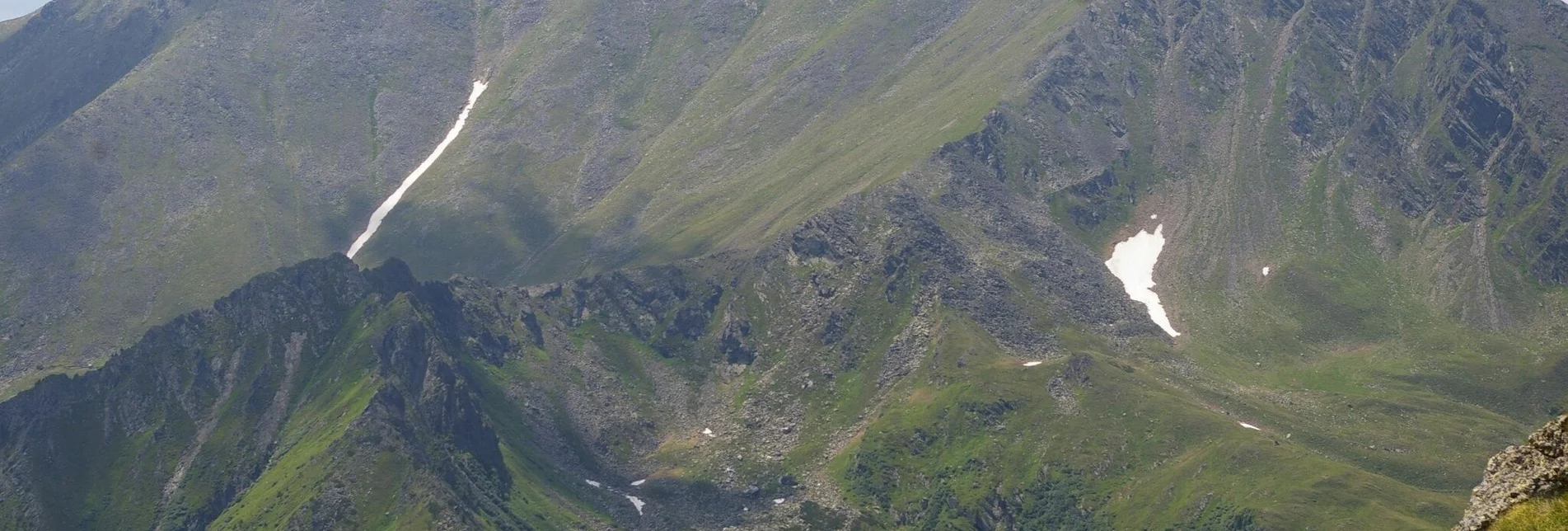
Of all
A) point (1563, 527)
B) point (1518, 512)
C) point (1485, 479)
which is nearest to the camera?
point (1563, 527)

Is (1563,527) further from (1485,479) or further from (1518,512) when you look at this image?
(1485,479)

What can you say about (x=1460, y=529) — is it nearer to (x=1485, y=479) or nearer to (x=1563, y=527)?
(x=1485, y=479)

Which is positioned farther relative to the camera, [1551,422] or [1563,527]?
[1551,422]

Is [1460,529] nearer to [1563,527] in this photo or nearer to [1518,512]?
[1518,512]

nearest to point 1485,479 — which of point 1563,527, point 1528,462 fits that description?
point 1528,462

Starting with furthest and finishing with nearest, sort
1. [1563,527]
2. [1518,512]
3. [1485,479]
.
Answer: [1485,479] → [1518,512] → [1563,527]

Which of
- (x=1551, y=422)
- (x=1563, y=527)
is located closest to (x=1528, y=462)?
(x=1551, y=422)

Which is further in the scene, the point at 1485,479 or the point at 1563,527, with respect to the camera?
the point at 1485,479
